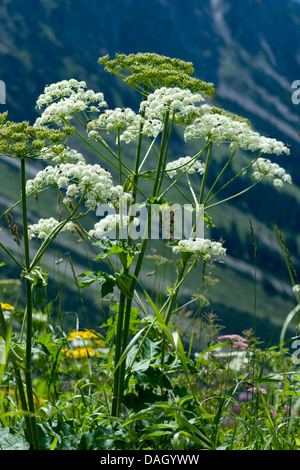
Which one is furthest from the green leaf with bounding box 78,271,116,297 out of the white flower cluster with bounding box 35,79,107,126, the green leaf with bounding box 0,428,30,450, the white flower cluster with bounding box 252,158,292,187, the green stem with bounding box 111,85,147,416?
the white flower cluster with bounding box 252,158,292,187

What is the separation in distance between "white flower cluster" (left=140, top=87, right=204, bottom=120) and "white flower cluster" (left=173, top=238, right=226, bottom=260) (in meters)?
0.91

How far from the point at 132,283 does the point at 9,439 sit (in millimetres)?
1229

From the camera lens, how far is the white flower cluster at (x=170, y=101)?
3.63 meters

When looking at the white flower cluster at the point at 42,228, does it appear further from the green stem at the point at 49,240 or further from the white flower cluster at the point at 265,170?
the white flower cluster at the point at 265,170

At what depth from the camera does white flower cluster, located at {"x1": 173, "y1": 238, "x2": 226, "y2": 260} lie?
12.2 feet

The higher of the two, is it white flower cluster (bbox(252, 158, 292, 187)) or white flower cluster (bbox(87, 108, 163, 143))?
white flower cluster (bbox(87, 108, 163, 143))

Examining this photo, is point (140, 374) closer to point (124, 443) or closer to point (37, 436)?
point (124, 443)

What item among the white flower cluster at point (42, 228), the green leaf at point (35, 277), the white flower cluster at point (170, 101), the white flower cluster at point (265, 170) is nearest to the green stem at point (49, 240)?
the green leaf at point (35, 277)

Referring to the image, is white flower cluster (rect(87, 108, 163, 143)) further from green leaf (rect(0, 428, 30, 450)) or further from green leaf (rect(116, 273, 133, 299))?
green leaf (rect(0, 428, 30, 450))

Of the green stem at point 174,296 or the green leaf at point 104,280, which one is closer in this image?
the green leaf at point 104,280

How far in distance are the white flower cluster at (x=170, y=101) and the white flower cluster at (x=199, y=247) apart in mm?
915

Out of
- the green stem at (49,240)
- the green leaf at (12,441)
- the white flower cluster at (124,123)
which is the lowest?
the green leaf at (12,441)
